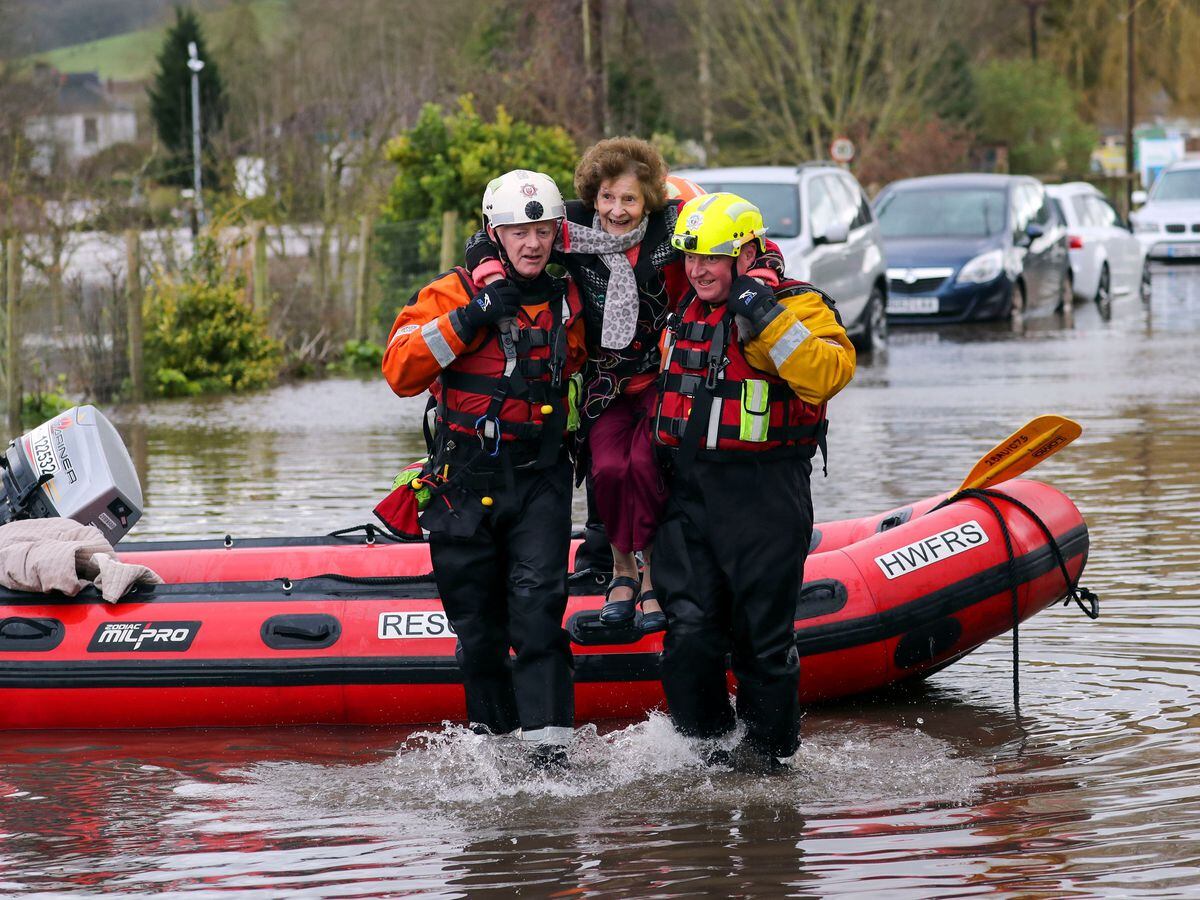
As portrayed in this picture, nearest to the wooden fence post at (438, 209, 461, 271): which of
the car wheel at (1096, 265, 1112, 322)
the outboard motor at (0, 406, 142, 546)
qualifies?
the car wheel at (1096, 265, 1112, 322)

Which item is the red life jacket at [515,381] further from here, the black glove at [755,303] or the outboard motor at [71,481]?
the outboard motor at [71,481]

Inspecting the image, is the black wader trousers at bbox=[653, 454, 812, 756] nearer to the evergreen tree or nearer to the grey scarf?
the grey scarf

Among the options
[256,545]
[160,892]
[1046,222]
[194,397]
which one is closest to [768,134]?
[1046,222]

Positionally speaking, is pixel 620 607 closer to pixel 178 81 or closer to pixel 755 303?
pixel 755 303

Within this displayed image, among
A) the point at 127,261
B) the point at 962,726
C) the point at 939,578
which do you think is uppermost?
the point at 127,261

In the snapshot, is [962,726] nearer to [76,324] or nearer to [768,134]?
[76,324]

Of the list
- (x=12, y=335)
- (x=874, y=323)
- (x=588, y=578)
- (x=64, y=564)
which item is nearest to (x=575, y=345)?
(x=588, y=578)

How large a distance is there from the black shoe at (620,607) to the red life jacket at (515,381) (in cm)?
56

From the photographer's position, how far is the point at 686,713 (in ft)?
19.3

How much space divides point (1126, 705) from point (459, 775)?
2.29m

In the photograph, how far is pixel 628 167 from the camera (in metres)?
5.84

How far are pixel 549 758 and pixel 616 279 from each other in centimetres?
146

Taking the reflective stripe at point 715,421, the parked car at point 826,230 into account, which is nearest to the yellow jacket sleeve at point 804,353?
the reflective stripe at point 715,421

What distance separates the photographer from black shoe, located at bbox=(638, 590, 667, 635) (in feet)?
19.4
